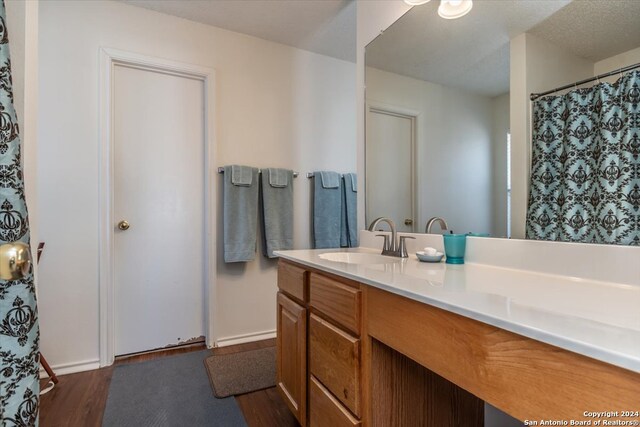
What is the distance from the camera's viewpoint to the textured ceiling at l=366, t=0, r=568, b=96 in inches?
47.1

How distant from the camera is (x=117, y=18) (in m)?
2.19

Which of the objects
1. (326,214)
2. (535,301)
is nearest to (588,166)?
(535,301)

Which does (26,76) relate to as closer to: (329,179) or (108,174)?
(108,174)

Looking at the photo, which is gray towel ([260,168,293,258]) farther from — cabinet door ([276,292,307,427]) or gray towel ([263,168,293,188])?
cabinet door ([276,292,307,427])

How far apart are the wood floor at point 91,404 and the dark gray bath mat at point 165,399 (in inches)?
1.8

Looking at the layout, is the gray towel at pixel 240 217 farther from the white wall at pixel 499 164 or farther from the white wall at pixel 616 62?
the white wall at pixel 616 62

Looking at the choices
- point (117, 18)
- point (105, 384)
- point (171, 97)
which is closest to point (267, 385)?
point (105, 384)

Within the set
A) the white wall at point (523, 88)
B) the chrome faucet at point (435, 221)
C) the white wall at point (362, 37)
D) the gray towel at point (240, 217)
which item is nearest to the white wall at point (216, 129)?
the gray towel at point (240, 217)

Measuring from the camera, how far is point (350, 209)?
2.87 m

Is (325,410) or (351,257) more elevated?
(351,257)

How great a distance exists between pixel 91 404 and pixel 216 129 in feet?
6.15

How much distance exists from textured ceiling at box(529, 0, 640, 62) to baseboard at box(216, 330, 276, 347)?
→ 255 centimetres

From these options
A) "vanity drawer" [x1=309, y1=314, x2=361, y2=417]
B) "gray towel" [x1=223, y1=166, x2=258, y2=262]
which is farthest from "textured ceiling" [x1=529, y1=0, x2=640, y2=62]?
"gray towel" [x1=223, y1=166, x2=258, y2=262]

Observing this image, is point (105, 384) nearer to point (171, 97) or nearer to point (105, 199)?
point (105, 199)
